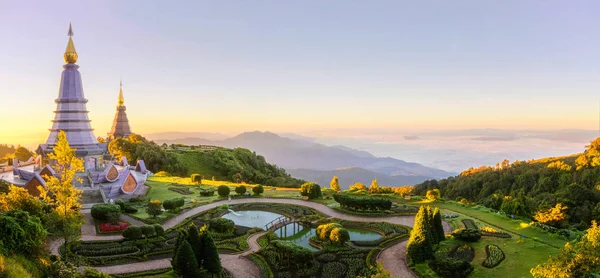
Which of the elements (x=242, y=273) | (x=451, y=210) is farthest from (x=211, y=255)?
(x=451, y=210)

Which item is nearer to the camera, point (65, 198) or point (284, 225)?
point (65, 198)

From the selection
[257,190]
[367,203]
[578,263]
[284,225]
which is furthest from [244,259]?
[257,190]

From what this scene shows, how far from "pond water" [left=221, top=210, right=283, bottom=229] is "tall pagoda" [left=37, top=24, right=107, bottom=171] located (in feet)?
70.7

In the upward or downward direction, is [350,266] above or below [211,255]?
below

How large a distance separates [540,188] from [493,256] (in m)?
28.8

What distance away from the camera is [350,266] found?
25.6 metres

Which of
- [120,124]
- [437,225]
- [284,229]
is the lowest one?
[284,229]

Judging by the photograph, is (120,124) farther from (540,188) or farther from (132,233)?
(540,188)

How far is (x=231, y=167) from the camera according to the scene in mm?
77000

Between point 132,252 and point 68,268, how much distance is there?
644cm

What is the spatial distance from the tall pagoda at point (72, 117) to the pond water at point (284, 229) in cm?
2209

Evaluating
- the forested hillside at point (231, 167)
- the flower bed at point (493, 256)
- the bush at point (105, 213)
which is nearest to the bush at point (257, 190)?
the bush at point (105, 213)

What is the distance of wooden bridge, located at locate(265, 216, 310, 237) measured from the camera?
34.4 meters

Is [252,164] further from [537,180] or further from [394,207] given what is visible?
[537,180]
